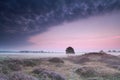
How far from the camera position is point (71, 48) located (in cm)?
10225

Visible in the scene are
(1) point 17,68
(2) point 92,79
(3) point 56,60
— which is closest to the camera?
(2) point 92,79

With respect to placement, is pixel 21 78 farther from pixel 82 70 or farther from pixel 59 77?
pixel 82 70

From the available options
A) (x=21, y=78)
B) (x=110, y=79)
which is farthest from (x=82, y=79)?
(x=21, y=78)

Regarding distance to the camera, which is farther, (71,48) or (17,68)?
(71,48)

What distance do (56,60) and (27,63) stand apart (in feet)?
32.9

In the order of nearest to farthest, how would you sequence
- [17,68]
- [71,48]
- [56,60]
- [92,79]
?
1. [92,79]
2. [17,68]
3. [56,60]
4. [71,48]

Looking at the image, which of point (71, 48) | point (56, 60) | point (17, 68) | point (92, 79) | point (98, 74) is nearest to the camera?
point (92, 79)

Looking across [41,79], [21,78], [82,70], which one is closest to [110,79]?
[82,70]

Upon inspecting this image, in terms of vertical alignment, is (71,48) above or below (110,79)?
above

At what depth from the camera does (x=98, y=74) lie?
68.6ft

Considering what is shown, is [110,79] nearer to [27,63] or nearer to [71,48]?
[27,63]

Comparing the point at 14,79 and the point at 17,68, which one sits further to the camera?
the point at 17,68

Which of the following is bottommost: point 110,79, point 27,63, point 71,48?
point 110,79

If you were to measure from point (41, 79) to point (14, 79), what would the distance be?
149 inches
